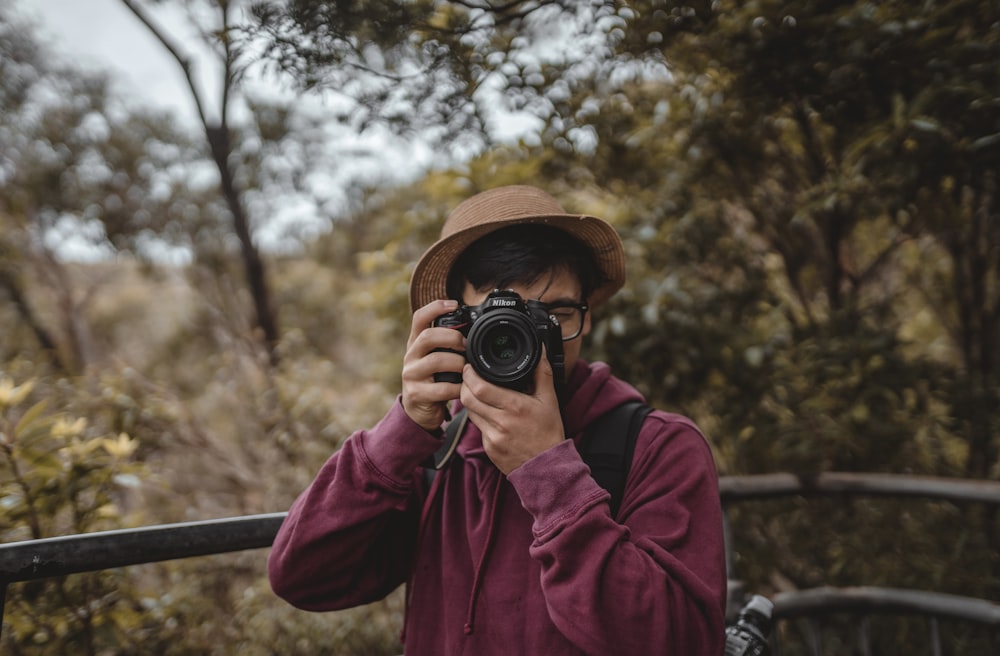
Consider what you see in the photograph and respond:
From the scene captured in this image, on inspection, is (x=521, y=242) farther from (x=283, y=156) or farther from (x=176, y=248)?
(x=176, y=248)

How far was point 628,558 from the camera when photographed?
2.73 ft

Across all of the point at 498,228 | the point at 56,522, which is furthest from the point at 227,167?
the point at 498,228

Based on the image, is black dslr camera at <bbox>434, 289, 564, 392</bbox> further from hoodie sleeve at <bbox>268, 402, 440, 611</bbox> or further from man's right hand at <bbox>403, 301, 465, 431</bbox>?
hoodie sleeve at <bbox>268, 402, 440, 611</bbox>

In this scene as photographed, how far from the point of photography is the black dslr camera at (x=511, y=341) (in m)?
0.94

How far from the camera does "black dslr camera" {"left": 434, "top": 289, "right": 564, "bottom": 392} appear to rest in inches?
36.9

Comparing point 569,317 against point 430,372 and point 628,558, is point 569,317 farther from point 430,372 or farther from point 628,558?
point 628,558

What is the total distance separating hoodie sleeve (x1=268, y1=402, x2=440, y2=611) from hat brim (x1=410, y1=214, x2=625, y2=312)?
0.98ft

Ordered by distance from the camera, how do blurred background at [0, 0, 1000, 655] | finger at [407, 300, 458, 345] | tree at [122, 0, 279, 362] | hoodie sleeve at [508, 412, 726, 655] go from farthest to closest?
tree at [122, 0, 279, 362]
blurred background at [0, 0, 1000, 655]
finger at [407, 300, 458, 345]
hoodie sleeve at [508, 412, 726, 655]

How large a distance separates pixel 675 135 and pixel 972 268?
4.17 ft

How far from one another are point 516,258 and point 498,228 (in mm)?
75

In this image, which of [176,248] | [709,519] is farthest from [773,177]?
[176,248]

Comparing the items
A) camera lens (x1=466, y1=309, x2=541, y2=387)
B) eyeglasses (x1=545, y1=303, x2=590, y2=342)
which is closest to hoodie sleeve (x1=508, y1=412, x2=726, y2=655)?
camera lens (x1=466, y1=309, x2=541, y2=387)

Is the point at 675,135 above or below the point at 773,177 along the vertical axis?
above

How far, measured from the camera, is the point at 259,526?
44.1 inches
